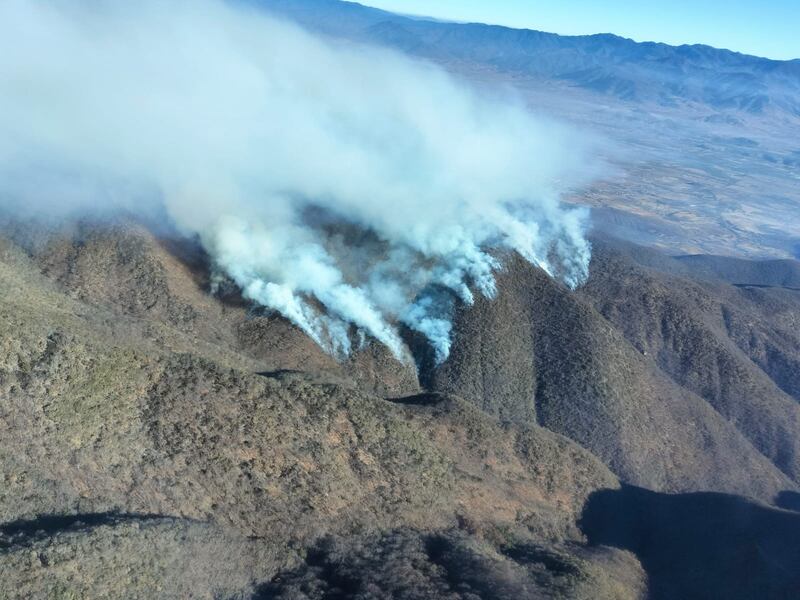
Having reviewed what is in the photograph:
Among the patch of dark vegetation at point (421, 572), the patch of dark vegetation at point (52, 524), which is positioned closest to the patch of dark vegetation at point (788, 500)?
the patch of dark vegetation at point (421, 572)

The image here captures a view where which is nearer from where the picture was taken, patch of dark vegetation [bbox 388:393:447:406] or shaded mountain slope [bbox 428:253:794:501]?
patch of dark vegetation [bbox 388:393:447:406]

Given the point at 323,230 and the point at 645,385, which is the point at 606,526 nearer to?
the point at 645,385

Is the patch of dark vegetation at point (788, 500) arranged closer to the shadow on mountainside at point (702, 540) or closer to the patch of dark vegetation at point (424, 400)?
the shadow on mountainside at point (702, 540)

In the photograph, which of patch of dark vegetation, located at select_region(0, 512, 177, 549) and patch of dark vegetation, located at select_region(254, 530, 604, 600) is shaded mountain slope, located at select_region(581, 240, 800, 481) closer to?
patch of dark vegetation, located at select_region(254, 530, 604, 600)

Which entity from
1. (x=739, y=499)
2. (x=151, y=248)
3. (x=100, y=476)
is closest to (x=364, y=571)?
(x=100, y=476)

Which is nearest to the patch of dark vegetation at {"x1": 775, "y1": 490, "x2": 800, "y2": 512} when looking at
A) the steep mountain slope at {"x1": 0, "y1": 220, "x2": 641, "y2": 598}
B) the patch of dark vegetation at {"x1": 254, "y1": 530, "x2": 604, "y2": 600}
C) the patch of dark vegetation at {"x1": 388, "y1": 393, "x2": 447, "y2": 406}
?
the steep mountain slope at {"x1": 0, "y1": 220, "x2": 641, "y2": 598}

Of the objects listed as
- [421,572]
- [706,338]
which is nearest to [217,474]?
[421,572]
